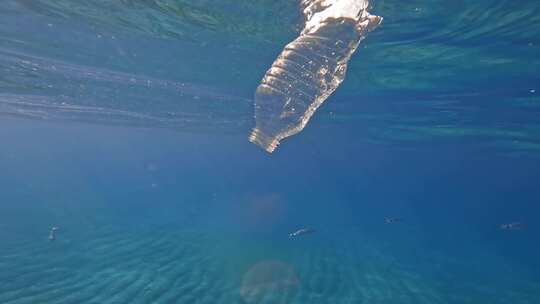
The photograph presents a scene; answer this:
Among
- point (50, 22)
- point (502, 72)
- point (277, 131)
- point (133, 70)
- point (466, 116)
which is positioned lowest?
point (277, 131)

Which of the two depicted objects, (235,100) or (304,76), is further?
(235,100)

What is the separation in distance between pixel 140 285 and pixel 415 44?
1353cm

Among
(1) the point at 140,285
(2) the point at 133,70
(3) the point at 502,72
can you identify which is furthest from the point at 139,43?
(3) the point at 502,72

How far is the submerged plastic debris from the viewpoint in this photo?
25.0ft

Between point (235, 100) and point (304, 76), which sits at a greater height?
point (235, 100)

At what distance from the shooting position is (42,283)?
1330cm

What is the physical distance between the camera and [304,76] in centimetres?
757

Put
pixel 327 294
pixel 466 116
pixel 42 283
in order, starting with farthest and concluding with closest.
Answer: pixel 466 116
pixel 327 294
pixel 42 283

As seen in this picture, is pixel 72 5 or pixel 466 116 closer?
pixel 72 5

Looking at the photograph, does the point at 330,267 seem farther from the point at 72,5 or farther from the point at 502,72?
the point at 72,5

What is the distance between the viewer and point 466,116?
995 inches

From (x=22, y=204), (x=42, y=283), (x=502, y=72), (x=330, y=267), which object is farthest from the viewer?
(x=22, y=204)

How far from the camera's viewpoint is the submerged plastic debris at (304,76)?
25.0 feet

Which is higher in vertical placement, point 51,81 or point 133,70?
point 51,81
